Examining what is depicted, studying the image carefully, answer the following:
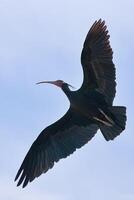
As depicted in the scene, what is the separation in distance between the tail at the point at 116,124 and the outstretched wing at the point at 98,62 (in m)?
0.35

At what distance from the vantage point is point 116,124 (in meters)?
23.7

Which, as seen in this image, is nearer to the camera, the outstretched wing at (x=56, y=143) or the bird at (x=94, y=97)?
the bird at (x=94, y=97)

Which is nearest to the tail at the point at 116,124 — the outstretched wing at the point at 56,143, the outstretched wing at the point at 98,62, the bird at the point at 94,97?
→ the bird at the point at 94,97

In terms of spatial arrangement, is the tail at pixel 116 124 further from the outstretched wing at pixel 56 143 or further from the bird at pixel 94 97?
the outstretched wing at pixel 56 143

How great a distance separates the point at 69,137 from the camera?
26.5 metres

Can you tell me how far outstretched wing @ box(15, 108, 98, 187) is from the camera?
25.8 meters

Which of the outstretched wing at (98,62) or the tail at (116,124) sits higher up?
the outstretched wing at (98,62)

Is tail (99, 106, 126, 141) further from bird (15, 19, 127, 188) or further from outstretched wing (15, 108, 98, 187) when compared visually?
outstretched wing (15, 108, 98, 187)

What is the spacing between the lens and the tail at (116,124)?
23.5 m

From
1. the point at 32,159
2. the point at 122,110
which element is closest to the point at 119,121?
the point at 122,110

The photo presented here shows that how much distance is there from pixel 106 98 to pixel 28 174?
12.1 ft

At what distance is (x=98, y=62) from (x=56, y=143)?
154 inches

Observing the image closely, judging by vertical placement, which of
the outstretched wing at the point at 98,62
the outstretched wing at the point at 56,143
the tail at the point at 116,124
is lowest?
the tail at the point at 116,124

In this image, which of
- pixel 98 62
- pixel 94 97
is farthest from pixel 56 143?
pixel 98 62
